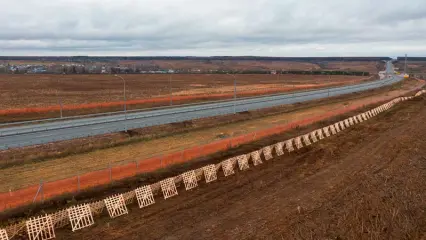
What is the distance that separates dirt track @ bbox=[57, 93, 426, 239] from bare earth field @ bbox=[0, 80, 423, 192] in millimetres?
10988

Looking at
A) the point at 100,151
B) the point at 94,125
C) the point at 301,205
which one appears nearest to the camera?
the point at 301,205

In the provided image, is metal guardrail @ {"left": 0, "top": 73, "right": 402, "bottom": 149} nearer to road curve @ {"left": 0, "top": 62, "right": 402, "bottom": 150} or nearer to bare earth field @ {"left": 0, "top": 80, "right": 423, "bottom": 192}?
road curve @ {"left": 0, "top": 62, "right": 402, "bottom": 150}

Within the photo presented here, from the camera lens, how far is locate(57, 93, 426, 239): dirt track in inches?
813

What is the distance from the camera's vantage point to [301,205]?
24.5m

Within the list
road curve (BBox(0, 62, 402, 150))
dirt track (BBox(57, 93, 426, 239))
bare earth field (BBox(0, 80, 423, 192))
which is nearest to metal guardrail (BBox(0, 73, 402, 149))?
road curve (BBox(0, 62, 402, 150))

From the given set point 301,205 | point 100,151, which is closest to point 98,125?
point 100,151

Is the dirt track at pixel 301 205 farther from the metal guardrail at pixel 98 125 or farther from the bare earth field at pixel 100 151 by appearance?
the metal guardrail at pixel 98 125

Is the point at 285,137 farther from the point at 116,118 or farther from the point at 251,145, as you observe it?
the point at 116,118

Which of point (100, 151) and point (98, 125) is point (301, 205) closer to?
point (100, 151)

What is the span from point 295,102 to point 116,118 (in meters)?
40.0

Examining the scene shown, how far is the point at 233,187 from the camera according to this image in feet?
91.6

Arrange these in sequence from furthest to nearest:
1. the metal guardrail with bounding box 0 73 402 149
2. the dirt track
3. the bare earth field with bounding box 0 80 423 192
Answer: the metal guardrail with bounding box 0 73 402 149
the bare earth field with bounding box 0 80 423 192
the dirt track

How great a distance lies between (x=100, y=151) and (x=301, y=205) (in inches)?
882

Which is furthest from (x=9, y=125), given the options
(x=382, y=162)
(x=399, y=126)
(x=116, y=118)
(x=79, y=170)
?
(x=399, y=126)
